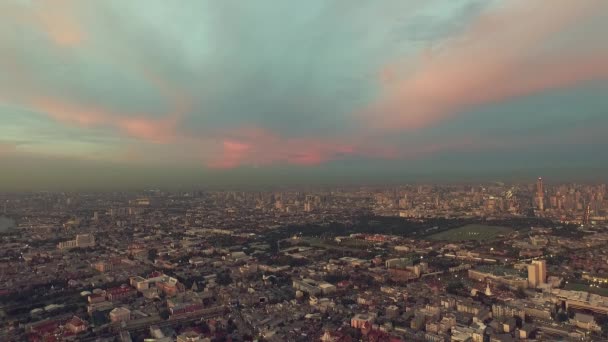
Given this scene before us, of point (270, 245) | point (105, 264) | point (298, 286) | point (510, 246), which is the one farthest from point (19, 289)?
point (510, 246)

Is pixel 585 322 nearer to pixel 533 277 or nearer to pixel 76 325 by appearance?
pixel 533 277

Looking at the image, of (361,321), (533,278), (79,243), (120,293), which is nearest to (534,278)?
(533,278)

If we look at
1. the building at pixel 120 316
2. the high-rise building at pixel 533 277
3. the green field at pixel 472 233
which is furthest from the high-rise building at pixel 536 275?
the building at pixel 120 316

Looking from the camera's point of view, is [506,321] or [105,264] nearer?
[506,321]

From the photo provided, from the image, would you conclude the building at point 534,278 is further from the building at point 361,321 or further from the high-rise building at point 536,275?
the building at point 361,321

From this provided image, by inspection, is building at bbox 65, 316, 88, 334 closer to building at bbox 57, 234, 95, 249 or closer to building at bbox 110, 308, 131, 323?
building at bbox 110, 308, 131, 323

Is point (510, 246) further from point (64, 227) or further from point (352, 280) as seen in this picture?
point (64, 227)

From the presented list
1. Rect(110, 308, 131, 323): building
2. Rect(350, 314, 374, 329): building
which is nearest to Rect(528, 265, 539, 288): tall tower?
Rect(350, 314, 374, 329): building
